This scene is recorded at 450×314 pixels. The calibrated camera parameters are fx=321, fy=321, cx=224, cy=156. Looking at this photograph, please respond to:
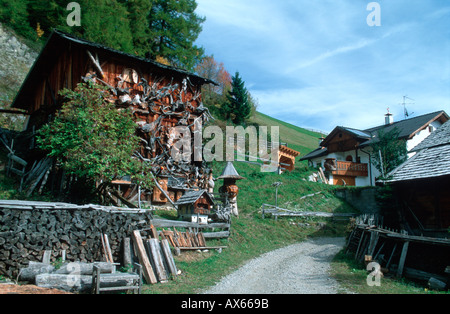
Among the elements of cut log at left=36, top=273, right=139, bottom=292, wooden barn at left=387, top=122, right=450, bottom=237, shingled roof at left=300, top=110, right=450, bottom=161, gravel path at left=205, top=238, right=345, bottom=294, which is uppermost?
shingled roof at left=300, top=110, right=450, bottom=161

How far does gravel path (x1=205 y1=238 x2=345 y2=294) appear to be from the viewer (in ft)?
31.4

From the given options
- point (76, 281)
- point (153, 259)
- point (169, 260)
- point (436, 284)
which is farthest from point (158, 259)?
point (436, 284)

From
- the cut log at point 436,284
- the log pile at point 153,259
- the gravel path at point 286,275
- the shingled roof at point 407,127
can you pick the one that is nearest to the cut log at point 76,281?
Answer: the log pile at point 153,259

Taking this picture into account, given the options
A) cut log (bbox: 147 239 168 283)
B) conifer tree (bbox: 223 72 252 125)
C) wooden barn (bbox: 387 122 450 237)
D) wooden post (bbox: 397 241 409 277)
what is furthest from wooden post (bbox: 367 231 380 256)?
conifer tree (bbox: 223 72 252 125)

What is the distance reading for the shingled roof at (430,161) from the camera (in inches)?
537

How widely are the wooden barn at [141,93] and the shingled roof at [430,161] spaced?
11.9 m

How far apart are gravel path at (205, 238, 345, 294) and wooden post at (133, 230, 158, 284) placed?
1895mm

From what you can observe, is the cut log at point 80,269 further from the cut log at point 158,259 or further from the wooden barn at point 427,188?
the wooden barn at point 427,188

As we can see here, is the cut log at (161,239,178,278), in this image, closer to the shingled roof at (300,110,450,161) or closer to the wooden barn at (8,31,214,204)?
the wooden barn at (8,31,214,204)

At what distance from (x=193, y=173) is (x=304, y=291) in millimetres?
13789

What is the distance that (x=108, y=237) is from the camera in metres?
10.8

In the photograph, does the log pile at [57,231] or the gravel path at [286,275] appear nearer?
the log pile at [57,231]

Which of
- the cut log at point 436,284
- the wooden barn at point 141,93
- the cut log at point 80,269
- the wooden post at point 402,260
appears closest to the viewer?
the cut log at point 80,269

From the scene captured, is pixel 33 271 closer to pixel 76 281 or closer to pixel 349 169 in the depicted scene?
pixel 76 281
